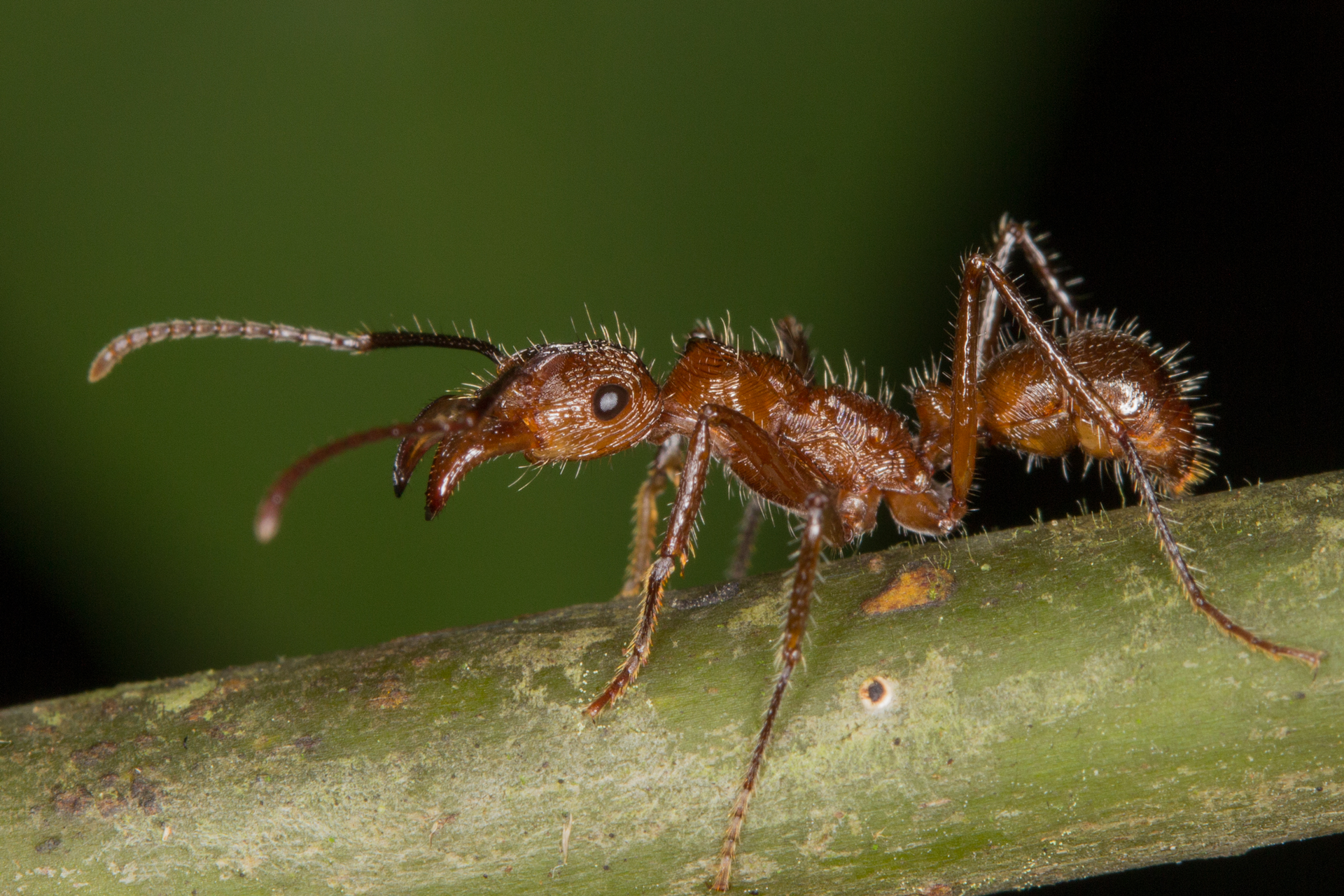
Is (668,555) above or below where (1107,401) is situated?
below

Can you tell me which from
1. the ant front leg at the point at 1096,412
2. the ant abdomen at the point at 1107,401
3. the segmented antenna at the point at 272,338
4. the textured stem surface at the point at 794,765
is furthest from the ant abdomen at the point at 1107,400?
the segmented antenna at the point at 272,338

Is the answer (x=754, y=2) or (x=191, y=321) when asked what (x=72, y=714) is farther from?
(x=754, y=2)

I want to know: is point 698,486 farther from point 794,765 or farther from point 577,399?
point 794,765

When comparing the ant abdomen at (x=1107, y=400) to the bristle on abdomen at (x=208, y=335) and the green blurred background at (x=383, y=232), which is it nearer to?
the green blurred background at (x=383, y=232)

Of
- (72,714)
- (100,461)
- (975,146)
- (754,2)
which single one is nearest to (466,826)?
(72,714)

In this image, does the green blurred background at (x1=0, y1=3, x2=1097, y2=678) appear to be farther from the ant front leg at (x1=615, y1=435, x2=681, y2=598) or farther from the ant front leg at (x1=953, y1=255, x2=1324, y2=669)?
the ant front leg at (x1=953, y1=255, x2=1324, y2=669)

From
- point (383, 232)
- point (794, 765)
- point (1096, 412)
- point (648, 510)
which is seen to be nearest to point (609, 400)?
point (648, 510)

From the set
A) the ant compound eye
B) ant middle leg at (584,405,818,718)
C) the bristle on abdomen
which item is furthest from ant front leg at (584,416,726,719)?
the bristle on abdomen
